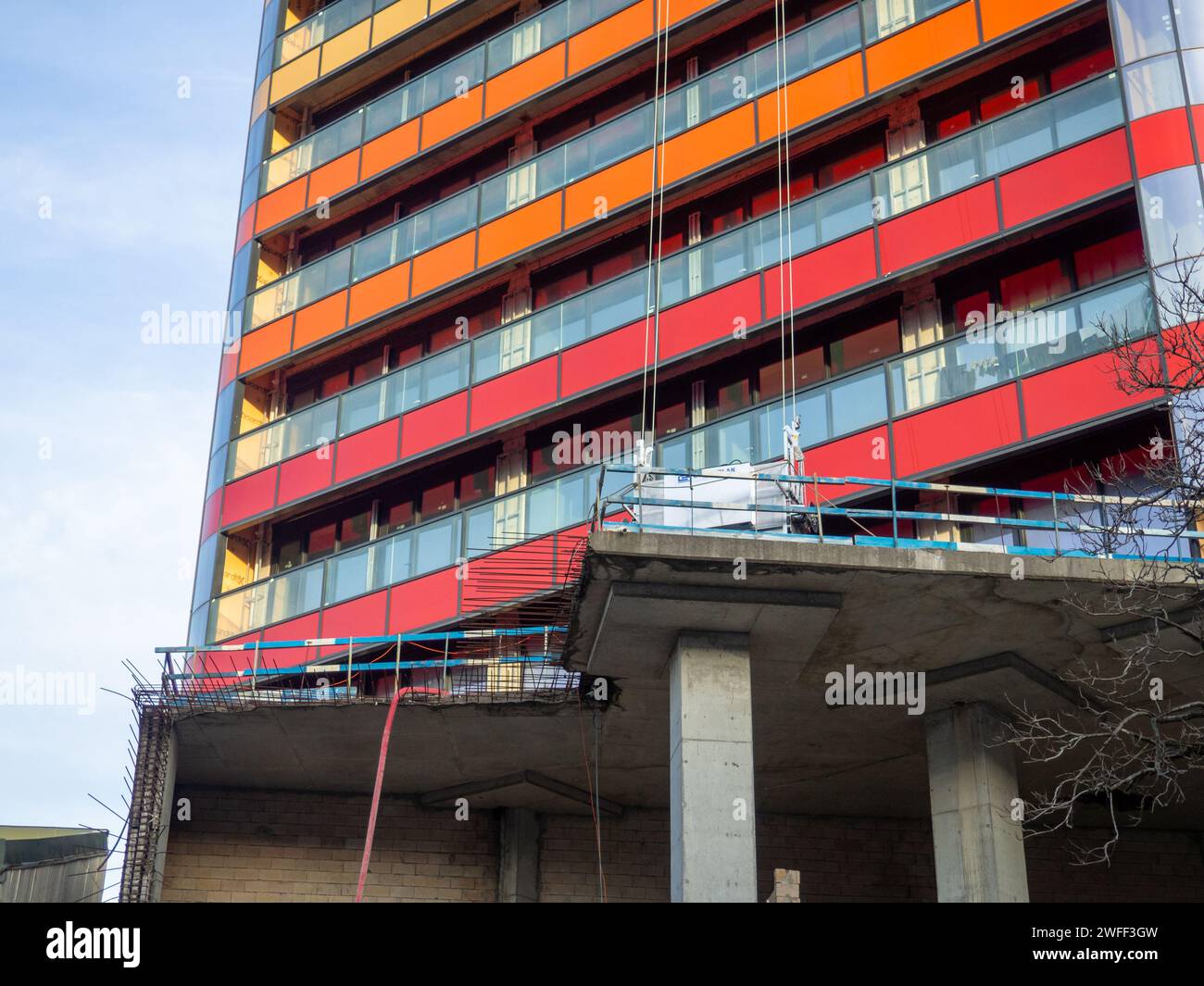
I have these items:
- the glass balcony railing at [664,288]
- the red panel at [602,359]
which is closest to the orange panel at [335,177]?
the glass balcony railing at [664,288]

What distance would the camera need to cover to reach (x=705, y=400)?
94.0 feet

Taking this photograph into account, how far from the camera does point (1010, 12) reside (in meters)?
26.6

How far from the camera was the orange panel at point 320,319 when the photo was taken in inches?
1328

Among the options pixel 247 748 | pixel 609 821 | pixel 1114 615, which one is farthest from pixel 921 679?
pixel 247 748

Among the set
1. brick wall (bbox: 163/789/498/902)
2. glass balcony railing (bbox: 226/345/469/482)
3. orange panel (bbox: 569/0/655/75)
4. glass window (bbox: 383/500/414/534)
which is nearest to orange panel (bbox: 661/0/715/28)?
orange panel (bbox: 569/0/655/75)

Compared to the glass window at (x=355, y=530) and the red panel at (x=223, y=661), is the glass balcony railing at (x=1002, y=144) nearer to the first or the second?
the glass window at (x=355, y=530)

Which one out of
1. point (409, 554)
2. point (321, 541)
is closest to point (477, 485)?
point (409, 554)

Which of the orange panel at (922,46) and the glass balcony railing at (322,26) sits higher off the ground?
the glass balcony railing at (322,26)

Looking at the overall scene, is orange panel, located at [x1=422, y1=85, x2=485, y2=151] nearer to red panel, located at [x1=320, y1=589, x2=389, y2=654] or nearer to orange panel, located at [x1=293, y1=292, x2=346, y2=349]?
orange panel, located at [x1=293, y1=292, x2=346, y2=349]

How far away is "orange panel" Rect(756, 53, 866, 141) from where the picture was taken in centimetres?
2831

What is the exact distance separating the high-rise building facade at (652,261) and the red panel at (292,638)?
119 millimetres

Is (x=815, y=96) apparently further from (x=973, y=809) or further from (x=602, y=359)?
(x=973, y=809)
